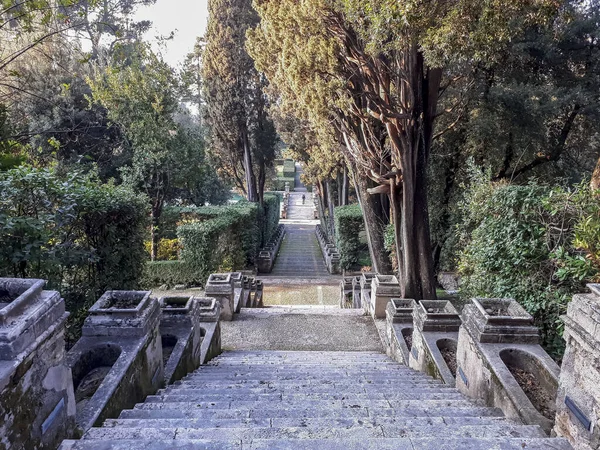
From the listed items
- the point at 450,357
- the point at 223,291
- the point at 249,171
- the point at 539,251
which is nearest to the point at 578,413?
the point at 450,357

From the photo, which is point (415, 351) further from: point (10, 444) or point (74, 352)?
point (10, 444)

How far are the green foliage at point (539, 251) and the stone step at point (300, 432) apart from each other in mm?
2953

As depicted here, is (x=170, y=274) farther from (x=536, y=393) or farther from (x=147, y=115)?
(x=536, y=393)

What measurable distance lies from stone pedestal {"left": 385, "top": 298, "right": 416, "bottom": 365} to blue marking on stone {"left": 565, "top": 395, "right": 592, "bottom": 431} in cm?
406

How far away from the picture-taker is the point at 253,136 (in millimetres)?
18344

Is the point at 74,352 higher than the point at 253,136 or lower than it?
lower

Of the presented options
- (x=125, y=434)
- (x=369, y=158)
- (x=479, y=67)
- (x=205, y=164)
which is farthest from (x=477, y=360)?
(x=205, y=164)

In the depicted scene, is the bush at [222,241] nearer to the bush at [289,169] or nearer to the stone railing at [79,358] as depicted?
the stone railing at [79,358]

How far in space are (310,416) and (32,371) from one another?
2023mm

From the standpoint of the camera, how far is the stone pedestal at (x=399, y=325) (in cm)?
675

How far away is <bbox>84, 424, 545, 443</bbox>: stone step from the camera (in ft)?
8.00

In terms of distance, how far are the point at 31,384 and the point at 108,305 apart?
1935 mm

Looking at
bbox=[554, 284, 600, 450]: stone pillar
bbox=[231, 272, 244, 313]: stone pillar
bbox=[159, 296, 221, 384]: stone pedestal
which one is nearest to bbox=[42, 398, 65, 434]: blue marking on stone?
bbox=[159, 296, 221, 384]: stone pedestal

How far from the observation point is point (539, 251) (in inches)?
225
